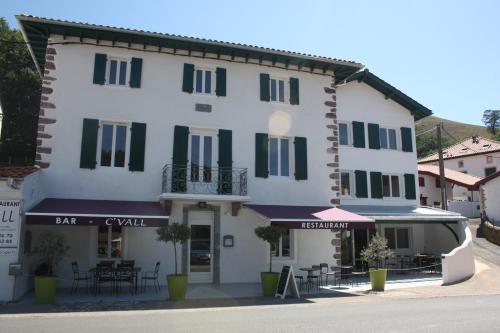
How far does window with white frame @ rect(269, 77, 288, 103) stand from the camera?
17812 millimetres

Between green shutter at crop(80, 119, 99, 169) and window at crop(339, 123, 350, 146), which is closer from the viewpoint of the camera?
green shutter at crop(80, 119, 99, 169)

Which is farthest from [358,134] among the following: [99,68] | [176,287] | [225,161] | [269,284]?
[176,287]

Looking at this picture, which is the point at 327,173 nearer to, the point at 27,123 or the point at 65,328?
the point at 65,328

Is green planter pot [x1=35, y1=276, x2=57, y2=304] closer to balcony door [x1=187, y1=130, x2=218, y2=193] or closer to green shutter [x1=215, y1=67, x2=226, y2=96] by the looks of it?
balcony door [x1=187, y1=130, x2=218, y2=193]

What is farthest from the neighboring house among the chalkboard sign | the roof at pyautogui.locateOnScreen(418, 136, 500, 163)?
the roof at pyautogui.locateOnScreen(418, 136, 500, 163)

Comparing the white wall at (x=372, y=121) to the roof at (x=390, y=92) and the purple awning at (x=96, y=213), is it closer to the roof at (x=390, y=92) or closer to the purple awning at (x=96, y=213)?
the roof at (x=390, y=92)

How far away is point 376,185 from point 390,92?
5016 mm

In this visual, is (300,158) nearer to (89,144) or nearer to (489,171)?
(89,144)

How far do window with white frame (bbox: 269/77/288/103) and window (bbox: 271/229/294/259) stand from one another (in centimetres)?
535

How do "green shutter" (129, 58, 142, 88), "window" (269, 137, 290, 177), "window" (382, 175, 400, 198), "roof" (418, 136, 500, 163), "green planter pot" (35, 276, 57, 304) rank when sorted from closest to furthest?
"green planter pot" (35, 276, 57, 304), "green shutter" (129, 58, 142, 88), "window" (269, 137, 290, 177), "window" (382, 175, 400, 198), "roof" (418, 136, 500, 163)

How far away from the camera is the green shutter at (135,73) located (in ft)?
51.5

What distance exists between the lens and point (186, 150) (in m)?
15.9

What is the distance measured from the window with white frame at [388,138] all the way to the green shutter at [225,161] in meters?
9.84

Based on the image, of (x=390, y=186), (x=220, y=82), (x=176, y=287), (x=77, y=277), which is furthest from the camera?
(x=390, y=186)
